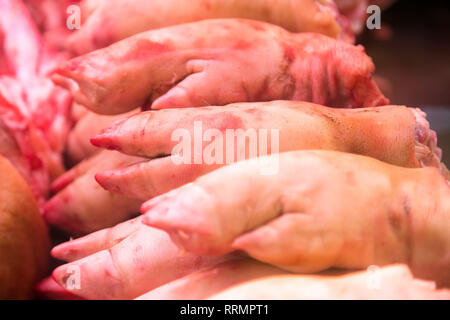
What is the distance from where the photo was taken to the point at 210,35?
110cm

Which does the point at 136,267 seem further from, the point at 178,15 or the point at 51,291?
the point at 178,15

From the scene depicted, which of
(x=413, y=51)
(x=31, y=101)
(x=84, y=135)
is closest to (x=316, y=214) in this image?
(x=84, y=135)

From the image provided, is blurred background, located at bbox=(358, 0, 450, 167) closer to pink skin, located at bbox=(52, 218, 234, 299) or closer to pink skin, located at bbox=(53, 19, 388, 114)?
pink skin, located at bbox=(53, 19, 388, 114)

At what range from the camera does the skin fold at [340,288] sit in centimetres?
71

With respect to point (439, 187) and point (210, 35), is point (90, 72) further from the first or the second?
point (439, 187)

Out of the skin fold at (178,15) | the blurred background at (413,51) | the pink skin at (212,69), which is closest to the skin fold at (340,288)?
the pink skin at (212,69)

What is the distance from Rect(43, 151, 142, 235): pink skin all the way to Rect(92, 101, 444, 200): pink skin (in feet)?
0.62

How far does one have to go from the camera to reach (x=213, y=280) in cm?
81

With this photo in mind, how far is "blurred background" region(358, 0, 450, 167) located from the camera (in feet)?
7.57

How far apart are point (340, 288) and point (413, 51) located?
2235 mm

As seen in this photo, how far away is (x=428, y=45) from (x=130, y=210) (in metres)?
2.08

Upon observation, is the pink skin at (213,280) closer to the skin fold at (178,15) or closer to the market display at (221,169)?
the market display at (221,169)

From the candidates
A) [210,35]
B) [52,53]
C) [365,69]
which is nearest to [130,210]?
[210,35]
